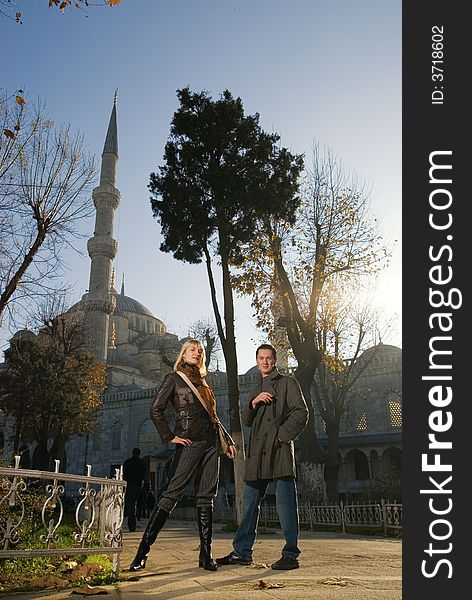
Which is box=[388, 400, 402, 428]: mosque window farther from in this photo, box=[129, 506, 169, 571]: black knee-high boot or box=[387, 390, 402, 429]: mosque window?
box=[129, 506, 169, 571]: black knee-high boot

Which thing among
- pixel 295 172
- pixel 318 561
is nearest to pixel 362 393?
pixel 295 172

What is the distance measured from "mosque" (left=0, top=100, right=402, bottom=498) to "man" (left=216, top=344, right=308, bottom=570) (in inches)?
560

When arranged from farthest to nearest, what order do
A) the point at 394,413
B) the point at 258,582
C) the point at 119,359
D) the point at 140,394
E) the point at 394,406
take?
the point at 119,359 < the point at 140,394 < the point at 394,406 < the point at 394,413 < the point at 258,582

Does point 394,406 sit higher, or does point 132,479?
point 394,406

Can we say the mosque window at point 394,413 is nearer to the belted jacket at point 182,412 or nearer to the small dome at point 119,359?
the small dome at point 119,359

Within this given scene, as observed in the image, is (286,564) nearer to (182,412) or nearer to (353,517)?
(182,412)

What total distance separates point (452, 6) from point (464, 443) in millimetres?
2304

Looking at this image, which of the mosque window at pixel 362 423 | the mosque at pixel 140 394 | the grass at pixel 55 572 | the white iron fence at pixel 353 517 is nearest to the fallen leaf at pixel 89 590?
the grass at pixel 55 572

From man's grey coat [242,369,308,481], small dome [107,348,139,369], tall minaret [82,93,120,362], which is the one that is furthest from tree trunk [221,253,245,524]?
small dome [107,348,139,369]

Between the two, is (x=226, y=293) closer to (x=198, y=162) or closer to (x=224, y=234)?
(x=224, y=234)

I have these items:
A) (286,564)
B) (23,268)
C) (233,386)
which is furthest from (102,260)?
(286,564)

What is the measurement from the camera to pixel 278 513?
4.37 meters

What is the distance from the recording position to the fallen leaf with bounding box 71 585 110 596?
3.17 meters

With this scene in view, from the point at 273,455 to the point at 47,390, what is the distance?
20.1 metres
